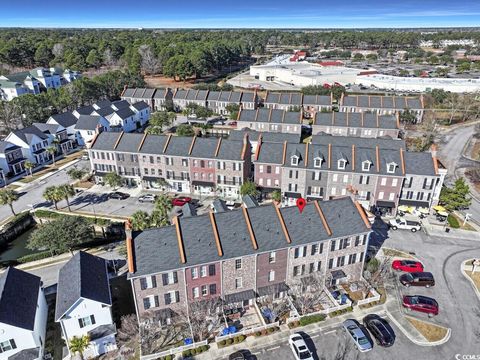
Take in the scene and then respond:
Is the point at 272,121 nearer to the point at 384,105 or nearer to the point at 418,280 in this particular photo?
the point at 384,105

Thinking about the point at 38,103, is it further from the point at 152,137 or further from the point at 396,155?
the point at 396,155

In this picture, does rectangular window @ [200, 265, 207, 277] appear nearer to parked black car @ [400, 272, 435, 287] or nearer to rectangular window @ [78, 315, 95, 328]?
rectangular window @ [78, 315, 95, 328]

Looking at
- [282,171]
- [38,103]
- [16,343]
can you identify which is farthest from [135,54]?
[16,343]

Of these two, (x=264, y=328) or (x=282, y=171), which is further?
(x=282, y=171)

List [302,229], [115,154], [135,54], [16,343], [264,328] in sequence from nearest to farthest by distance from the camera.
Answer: [16,343] < [264,328] < [302,229] < [115,154] < [135,54]

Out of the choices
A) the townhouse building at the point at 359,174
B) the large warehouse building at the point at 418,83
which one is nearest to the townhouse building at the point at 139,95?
the townhouse building at the point at 359,174

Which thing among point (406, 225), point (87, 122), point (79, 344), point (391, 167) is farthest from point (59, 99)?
point (406, 225)
